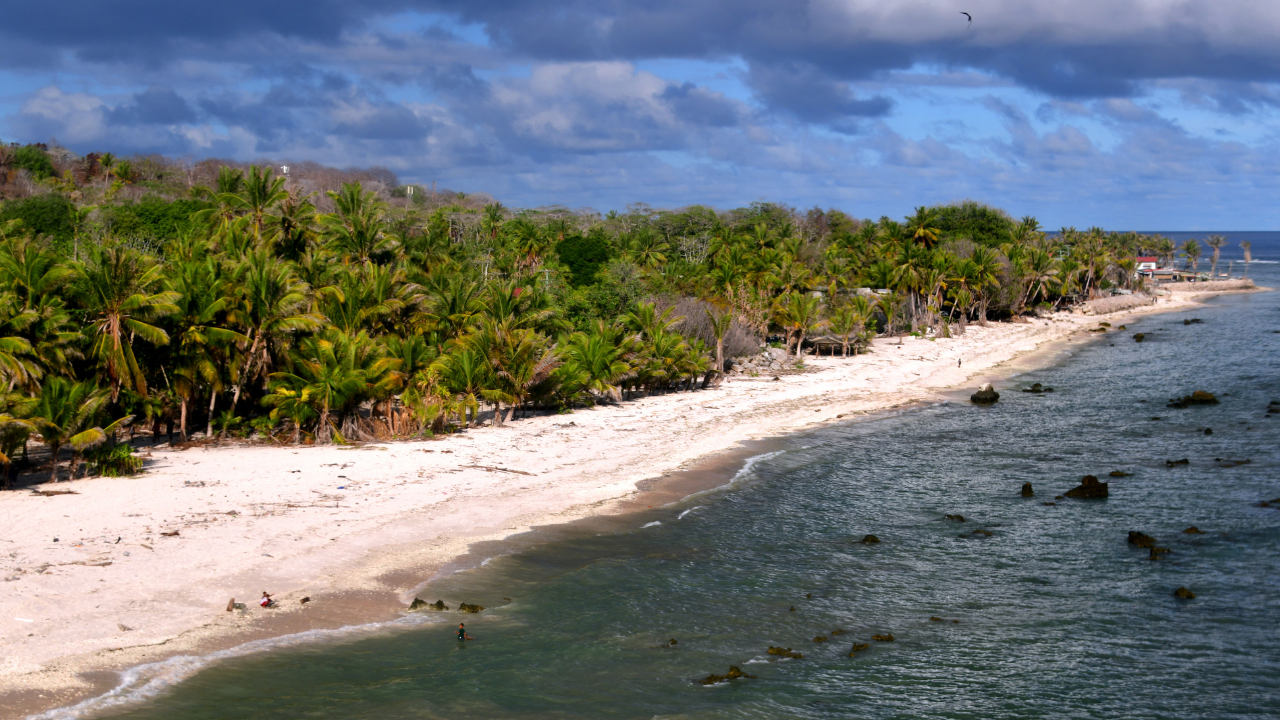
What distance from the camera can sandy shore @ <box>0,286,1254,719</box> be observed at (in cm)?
1306

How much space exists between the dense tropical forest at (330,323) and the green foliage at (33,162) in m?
35.2

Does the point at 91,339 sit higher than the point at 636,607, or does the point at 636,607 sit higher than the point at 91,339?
the point at 91,339

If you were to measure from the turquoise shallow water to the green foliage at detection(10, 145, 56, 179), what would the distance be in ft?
308

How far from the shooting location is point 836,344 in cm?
5297

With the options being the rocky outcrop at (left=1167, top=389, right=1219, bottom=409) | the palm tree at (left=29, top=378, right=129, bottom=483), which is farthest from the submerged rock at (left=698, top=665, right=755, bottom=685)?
the rocky outcrop at (left=1167, top=389, right=1219, bottom=409)

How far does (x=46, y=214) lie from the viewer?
5909cm

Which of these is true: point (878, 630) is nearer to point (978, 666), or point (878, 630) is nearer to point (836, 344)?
point (978, 666)

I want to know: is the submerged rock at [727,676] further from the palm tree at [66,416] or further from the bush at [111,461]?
the bush at [111,461]

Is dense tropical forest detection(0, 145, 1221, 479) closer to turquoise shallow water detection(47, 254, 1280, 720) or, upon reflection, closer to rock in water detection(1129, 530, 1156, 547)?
turquoise shallow water detection(47, 254, 1280, 720)

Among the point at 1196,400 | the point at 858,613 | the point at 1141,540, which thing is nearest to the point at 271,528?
the point at 858,613

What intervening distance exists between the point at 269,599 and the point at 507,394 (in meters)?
14.4

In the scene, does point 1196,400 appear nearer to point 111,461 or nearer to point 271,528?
point 271,528

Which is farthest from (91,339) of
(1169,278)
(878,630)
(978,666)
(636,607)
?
(1169,278)

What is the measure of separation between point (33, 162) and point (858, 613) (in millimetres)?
103811
